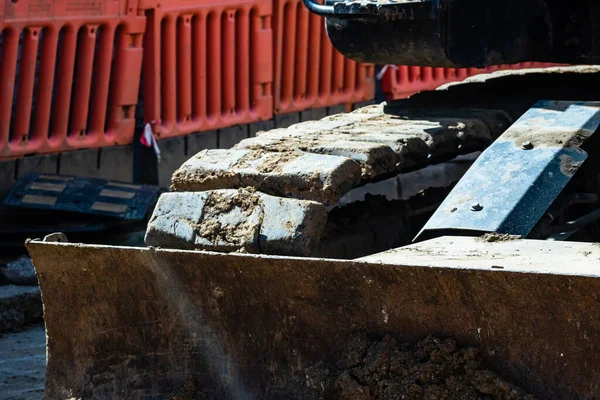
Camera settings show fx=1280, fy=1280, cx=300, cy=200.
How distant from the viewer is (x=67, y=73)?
22.7 feet

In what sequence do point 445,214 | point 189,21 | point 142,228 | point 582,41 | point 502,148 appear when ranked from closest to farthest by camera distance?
point 445,214, point 502,148, point 582,41, point 142,228, point 189,21

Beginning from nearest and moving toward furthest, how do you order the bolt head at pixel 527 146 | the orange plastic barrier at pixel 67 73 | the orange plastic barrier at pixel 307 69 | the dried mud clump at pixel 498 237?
the dried mud clump at pixel 498 237 → the bolt head at pixel 527 146 → the orange plastic barrier at pixel 67 73 → the orange plastic barrier at pixel 307 69

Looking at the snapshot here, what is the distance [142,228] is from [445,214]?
2.87 meters

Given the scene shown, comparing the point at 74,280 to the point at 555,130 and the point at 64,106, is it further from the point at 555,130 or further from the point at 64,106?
the point at 64,106

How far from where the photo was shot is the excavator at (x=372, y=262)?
3.35m

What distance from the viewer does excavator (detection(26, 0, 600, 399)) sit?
3.35 metres

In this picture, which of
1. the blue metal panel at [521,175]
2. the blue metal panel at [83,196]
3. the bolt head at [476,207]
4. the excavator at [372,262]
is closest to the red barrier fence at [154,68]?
the blue metal panel at [83,196]

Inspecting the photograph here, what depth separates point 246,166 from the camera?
4.15 metres

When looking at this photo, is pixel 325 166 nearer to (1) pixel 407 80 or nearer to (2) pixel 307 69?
(2) pixel 307 69

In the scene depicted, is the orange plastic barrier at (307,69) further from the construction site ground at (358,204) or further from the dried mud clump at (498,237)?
the dried mud clump at (498,237)

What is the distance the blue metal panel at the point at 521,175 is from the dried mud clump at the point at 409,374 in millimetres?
483

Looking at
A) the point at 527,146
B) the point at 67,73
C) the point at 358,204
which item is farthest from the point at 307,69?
the point at 527,146

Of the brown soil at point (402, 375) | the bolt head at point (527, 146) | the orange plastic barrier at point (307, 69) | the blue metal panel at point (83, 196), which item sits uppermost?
the bolt head at point (527, 146)

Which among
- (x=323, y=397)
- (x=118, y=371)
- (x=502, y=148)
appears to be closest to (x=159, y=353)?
(x=118, y=371)
